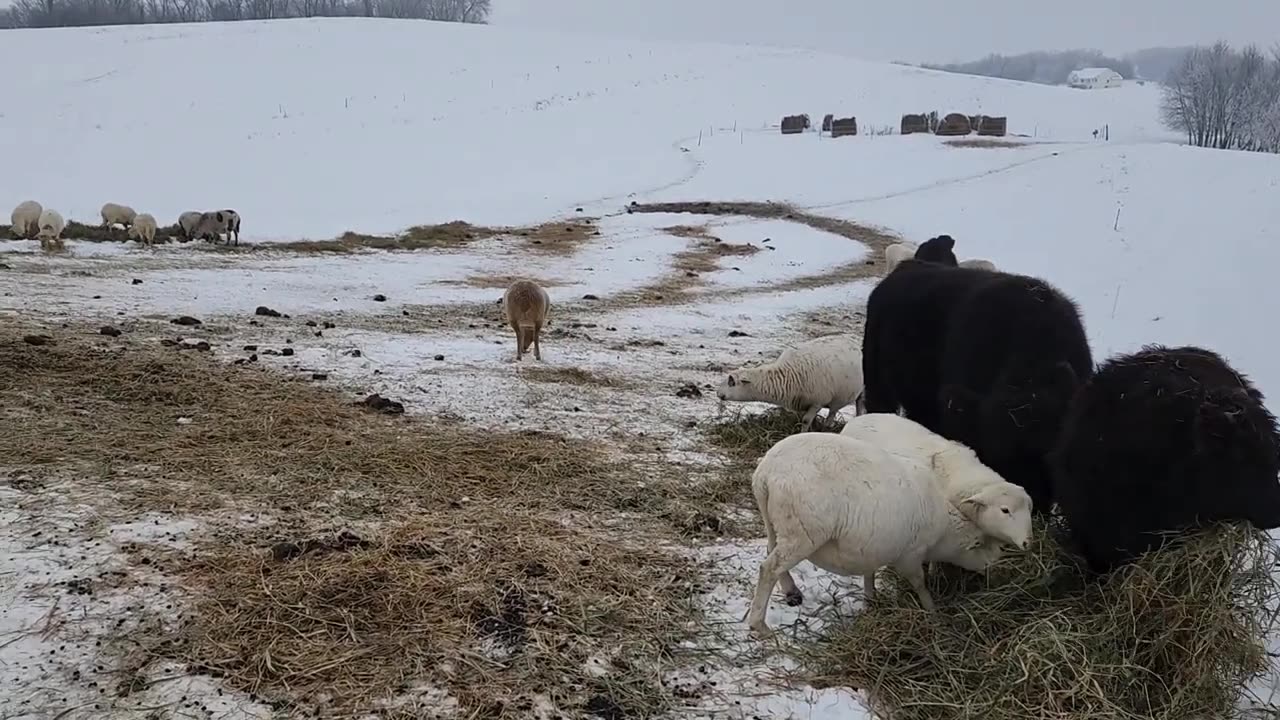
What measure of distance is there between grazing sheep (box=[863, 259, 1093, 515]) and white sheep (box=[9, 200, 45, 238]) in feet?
61.5

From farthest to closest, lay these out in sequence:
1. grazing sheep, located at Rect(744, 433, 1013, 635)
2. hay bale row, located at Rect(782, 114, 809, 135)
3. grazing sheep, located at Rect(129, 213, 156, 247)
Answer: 1. hay bale row, located at Rect(782, 114, 809, 135)
2. grazing sheep, located at Rect(129, 213, 156, 247)
3. grazing sheep, located at Rect(744, 433, 1013, 635)

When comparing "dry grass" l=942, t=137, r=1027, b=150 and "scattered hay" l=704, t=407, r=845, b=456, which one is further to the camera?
"dry grass" l=942, t=137, r=1027, b=150

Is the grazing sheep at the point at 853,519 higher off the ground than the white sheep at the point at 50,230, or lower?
lower

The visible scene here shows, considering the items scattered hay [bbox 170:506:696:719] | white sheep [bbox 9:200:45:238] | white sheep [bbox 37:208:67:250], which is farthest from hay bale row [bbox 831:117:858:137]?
scattered hay [bbox 170:506:696:719]

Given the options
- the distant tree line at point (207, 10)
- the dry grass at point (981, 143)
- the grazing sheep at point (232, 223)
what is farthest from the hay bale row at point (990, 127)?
the distant tree line at point (207, 10)

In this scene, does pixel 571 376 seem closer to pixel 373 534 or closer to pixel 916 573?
pixel 373 534

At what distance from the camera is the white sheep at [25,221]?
18.4 metres

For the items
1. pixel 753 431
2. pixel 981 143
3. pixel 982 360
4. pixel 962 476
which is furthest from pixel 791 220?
pixel 962 476

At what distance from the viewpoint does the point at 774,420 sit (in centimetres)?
838

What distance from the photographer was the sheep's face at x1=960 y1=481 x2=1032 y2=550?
4.51 m

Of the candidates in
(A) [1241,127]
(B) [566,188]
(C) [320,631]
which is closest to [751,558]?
(C) [320,631]

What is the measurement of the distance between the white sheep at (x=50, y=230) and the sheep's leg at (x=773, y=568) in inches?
704

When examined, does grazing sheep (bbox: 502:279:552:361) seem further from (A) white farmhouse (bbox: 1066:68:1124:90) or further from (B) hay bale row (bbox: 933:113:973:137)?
(A) white farmhouse (bbox: 1066:68:1124:90)

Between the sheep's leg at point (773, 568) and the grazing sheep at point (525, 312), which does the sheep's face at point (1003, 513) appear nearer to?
the sheep's leg at point (773, 568)
